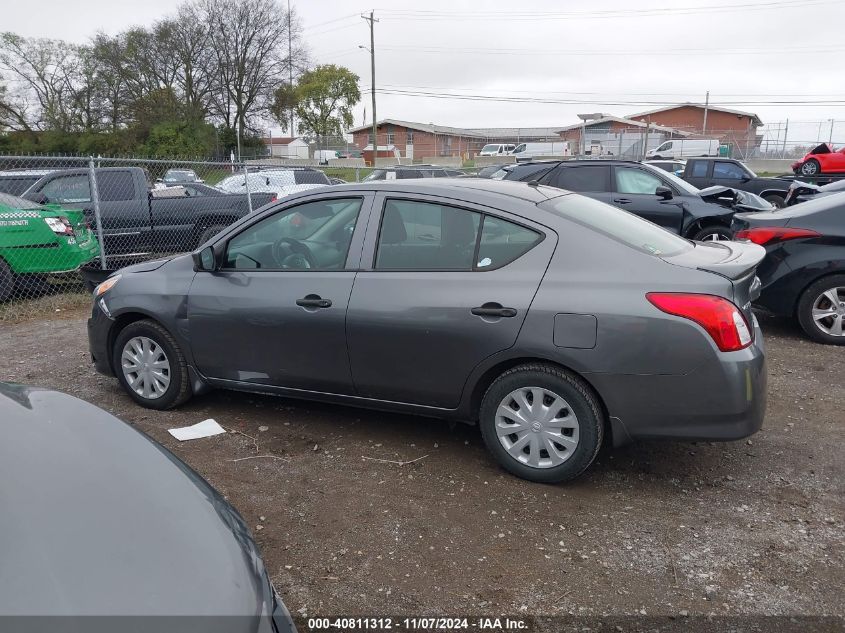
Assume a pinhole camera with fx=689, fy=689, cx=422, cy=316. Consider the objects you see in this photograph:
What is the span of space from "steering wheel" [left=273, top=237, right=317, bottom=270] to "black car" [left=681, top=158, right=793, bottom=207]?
15.2 metres

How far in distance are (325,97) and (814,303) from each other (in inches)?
2482

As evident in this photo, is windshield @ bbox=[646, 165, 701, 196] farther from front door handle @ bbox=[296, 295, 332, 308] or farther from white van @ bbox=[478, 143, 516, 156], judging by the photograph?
white van @ bbox=[478, 143, 516, 156]

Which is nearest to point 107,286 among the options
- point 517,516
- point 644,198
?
point 517,516

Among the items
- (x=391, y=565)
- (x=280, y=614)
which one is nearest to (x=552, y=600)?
(x=391, y=565)

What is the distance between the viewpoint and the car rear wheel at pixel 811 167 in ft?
69.6

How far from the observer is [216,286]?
4.52 m

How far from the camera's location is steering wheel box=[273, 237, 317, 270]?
4336 mm

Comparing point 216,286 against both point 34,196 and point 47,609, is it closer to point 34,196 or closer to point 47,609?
point 47,609

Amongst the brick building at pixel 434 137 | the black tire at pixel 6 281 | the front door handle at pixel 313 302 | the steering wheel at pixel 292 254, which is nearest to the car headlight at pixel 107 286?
the steering wheel at pixel 292 254

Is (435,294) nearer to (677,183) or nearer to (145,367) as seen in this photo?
(145,367)

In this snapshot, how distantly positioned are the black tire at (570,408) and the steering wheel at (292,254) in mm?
1424

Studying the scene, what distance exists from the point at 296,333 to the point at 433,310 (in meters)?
0.93

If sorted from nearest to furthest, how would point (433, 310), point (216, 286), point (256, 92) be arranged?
point (433, 310) < point (216, 286) < point (256, 92)

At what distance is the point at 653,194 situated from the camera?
10016mm
